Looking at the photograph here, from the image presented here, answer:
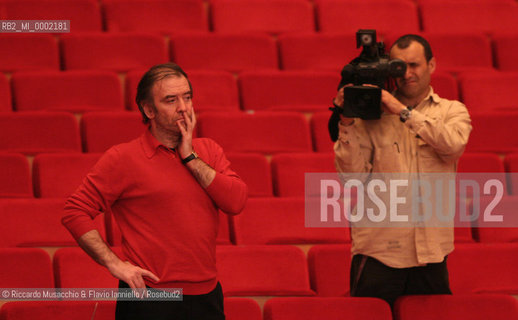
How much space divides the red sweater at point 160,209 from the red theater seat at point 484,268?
32 cm

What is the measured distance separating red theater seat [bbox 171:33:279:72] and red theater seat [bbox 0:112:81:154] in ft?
0.80

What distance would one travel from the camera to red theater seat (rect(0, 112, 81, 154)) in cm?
90

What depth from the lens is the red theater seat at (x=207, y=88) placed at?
3.28 ft

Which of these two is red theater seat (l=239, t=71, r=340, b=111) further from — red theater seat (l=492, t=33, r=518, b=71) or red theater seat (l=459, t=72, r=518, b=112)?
red theater seat (l=492, t=33, r=518, b=71)

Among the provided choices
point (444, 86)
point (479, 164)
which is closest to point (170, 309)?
point (479, 164)

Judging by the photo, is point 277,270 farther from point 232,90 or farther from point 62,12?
point 62,12

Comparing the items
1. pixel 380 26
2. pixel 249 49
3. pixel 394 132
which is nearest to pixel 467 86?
pixel 380 26

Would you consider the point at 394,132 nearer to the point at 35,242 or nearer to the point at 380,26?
the point at 35,242

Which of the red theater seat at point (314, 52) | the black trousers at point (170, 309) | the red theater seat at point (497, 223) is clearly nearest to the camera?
the black trousers at point (170, 309)

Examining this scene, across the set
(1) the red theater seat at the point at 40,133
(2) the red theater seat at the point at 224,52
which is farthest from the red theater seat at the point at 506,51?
(1) the red theater seat at the point at 40,133

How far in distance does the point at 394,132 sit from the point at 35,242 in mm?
391

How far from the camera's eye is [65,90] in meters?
0.99

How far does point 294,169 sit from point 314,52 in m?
0.32

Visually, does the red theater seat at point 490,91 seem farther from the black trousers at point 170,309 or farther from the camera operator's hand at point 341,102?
the black trousers at point 170,309
